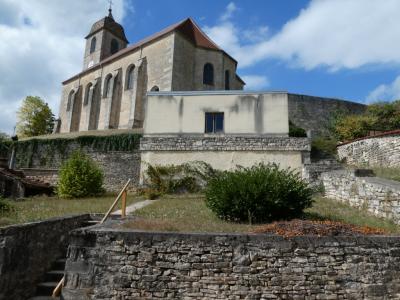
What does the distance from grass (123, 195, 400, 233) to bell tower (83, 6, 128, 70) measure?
41922 mm

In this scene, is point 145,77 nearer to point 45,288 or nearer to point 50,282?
point 50,282

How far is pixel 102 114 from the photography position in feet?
122

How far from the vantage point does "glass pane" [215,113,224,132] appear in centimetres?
1775

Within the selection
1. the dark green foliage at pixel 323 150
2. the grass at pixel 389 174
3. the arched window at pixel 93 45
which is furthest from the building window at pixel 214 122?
the arched window at pixel 93 45

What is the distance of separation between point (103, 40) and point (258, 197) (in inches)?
1787

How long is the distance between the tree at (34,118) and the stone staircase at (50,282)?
4137 centimetres

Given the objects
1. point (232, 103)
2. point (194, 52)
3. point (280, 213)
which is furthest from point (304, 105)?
point (280, 213)

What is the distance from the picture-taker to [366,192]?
966 centimetres

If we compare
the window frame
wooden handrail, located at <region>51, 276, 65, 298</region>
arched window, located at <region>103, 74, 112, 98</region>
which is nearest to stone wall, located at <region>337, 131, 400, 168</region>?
the window frame

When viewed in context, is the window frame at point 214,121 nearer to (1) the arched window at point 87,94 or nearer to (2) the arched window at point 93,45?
(1) the arched window at point 87,94

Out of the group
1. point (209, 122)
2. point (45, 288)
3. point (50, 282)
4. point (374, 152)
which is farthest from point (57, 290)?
point (374, 152)

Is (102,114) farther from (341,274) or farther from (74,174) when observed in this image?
(341,274)

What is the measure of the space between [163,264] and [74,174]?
10830 mm

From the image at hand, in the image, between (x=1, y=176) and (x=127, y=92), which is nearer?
(x=1, y=176)
